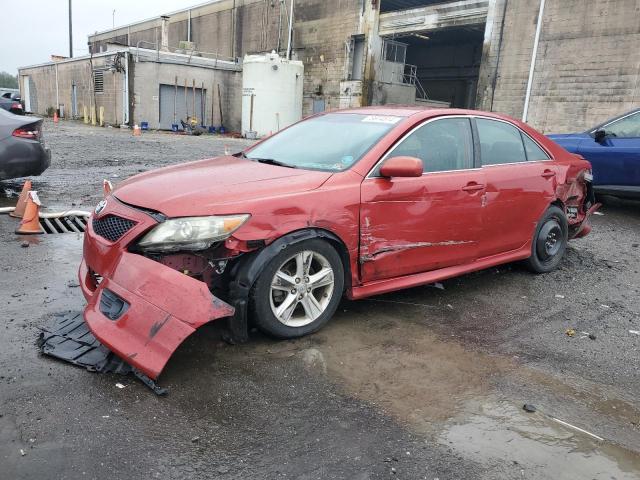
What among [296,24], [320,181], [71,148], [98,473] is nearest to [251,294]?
[320,181]

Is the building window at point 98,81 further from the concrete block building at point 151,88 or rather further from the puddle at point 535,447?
the puddle at point 535,447

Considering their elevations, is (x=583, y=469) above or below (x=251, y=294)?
below

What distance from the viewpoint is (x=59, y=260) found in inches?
194

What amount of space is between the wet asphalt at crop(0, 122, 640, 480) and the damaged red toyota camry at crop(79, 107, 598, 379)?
27cm

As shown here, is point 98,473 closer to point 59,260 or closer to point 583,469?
point 583,469

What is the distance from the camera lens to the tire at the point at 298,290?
3223 millimetres

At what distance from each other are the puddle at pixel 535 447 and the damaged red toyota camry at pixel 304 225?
125cm

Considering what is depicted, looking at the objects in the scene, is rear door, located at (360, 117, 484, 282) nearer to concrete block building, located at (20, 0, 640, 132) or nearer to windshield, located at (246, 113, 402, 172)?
windshield, located at (246, 113, 402, 172)

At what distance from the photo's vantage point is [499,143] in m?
4.70

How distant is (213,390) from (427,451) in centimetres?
118

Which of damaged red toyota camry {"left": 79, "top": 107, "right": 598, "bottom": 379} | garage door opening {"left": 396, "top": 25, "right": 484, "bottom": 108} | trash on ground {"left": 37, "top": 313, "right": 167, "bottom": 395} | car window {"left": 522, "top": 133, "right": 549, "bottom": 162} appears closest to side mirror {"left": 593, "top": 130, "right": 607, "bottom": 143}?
car window {"left": 522, "top": 133, "right": 549, "bottom": 162}

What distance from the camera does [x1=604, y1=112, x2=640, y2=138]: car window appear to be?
7.85 metres

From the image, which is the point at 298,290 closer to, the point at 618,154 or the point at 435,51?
the point at 618,154

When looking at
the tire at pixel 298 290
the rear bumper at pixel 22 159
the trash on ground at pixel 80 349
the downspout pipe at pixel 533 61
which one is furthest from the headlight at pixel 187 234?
the downspout pipe at pixel 533 61
